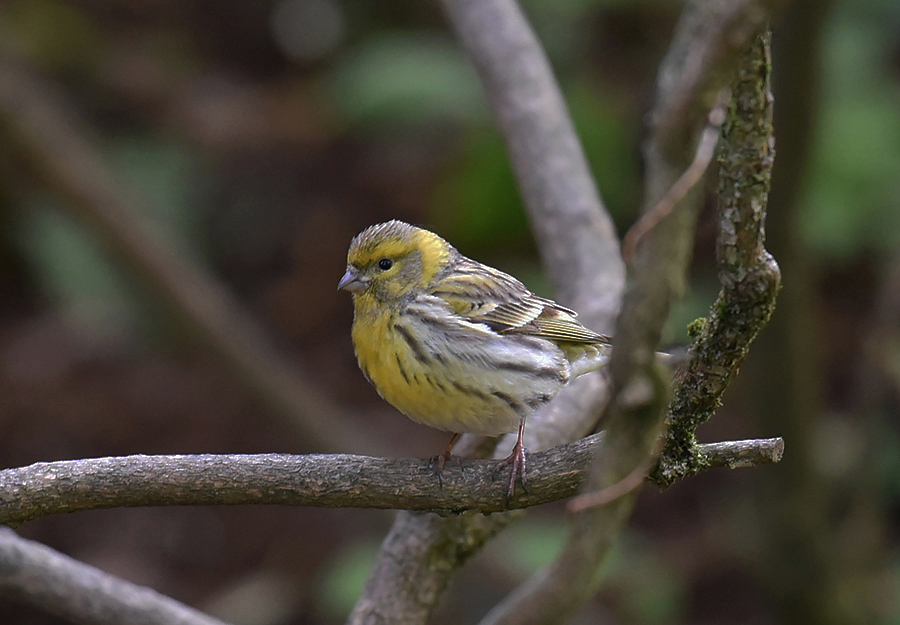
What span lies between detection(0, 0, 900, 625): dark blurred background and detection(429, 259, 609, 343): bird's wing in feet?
5.04

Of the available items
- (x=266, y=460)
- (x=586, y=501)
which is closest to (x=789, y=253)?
(x=266, y=460)

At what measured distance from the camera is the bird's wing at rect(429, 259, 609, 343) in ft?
12.5

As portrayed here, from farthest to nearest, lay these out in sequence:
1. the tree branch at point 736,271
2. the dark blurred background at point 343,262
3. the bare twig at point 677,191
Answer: the dark blurred background at point 343,262 → the tree branch at point 736,271 → the bare twig at point 677,191

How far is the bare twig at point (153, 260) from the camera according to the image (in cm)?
632

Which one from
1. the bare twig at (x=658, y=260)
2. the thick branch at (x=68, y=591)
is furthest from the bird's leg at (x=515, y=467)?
the thick branch at (x=68, y=591)

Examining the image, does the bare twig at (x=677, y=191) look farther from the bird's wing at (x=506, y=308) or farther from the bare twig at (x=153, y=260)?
the bare twig at (x=153, y=260)

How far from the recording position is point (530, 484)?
2779 mm

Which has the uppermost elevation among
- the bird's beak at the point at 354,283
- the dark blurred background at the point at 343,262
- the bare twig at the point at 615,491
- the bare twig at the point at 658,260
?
the bare twig at the point at 658,260

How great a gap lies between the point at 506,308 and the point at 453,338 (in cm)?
40

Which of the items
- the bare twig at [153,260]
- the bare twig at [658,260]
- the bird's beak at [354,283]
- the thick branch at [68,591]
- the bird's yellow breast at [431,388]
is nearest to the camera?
the bare twig at [658,260]

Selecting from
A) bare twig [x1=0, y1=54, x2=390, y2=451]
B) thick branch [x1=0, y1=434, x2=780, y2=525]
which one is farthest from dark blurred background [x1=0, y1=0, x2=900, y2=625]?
thick branch [x1=0, y1=434, x2=780, y2=525]

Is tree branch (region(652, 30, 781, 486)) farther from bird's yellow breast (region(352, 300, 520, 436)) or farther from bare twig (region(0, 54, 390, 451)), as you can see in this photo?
bare twig (region(0, 54, 390, 451))

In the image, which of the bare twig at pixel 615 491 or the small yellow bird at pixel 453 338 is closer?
the bare twig at pixel 615 491

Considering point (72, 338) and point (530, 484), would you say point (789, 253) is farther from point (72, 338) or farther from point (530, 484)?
point (72, 338)
